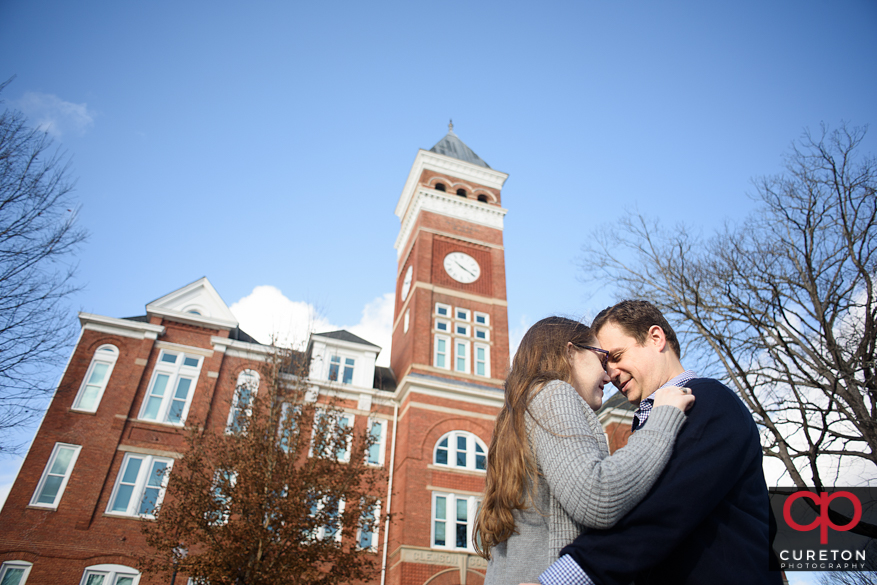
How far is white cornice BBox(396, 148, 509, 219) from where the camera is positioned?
30.0m

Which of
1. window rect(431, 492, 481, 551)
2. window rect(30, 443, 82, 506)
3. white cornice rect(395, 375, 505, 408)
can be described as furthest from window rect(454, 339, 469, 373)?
window rect(30, 443, 82, 506)

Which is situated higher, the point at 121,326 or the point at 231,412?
the point at 121,326

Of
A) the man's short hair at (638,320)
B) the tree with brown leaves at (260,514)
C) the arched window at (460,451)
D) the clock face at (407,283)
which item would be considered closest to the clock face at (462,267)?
the clock face at (407,283)

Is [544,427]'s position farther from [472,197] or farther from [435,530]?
[472,197]

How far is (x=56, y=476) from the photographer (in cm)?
1773

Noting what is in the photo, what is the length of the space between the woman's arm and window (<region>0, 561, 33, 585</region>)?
20200 mm

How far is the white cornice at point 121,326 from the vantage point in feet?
67.9

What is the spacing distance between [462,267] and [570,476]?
25.0 metres

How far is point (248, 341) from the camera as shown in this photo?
23.5 m

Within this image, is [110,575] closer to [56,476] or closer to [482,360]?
[56,476]

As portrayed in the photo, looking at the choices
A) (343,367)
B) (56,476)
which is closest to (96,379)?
(56,476)

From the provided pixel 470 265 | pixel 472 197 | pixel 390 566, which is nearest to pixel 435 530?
pixel 390 566

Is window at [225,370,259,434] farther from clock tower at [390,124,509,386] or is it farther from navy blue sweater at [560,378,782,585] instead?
navy blue sweater at [560,378,782,585]

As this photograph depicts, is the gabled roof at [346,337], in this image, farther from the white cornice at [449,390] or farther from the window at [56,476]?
the window at [56,476]
